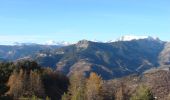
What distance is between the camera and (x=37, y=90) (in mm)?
178000

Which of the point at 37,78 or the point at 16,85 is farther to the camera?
the point at 37,78

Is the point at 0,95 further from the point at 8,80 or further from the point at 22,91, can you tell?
the point at 8,80

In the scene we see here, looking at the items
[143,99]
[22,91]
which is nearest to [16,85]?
[22,91]

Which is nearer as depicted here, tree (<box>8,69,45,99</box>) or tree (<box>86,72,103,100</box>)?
tree (<box>8,69,45,99</box>)

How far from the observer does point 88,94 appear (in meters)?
183

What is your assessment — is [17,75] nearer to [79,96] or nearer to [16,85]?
[16,85]

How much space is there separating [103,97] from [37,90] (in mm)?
36627

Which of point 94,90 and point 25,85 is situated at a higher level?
point 25,85

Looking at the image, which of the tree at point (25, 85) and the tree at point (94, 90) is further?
the tree at point (94, 90)

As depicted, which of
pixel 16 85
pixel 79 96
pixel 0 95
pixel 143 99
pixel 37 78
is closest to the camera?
pixel 0 95

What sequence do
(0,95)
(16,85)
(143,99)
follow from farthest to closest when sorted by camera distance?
(16,85) → (143,99) → (0,95)

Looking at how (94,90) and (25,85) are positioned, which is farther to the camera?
(94,90)

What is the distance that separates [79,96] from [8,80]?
1729 inches

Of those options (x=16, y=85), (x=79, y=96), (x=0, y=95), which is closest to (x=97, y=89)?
(x=79, y=96)
